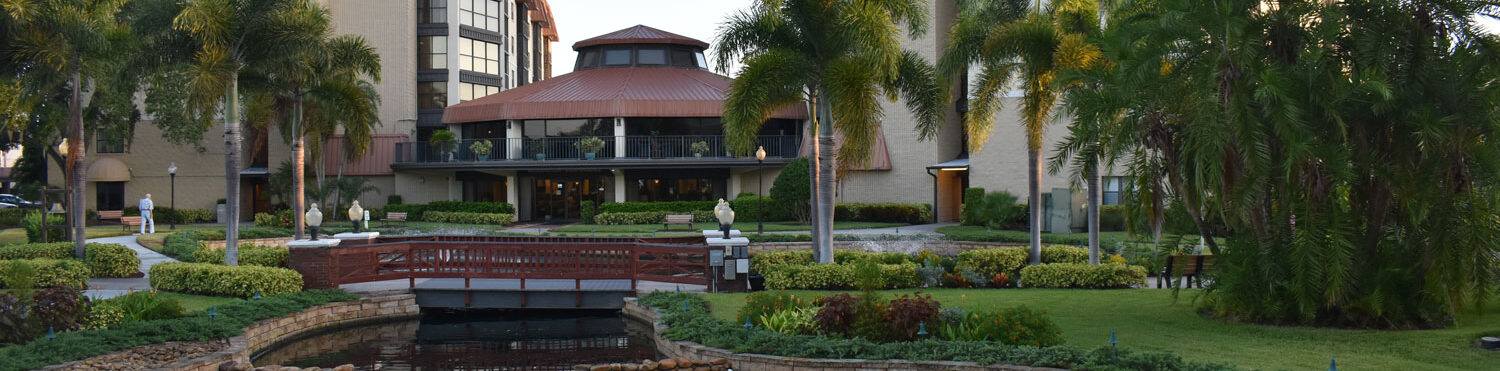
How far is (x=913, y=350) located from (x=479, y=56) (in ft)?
133

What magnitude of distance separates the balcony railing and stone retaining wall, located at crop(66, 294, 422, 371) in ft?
73.6

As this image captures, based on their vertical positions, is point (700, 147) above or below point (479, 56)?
below

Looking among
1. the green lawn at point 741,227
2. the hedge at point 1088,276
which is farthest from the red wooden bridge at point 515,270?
the green lawn at point 741,227

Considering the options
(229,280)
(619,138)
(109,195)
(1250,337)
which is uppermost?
(619,138)

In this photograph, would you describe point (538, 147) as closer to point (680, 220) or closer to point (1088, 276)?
point (680, 220)

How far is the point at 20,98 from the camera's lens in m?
23.7

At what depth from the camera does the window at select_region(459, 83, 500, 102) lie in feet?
157

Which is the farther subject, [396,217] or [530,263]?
[396,217]

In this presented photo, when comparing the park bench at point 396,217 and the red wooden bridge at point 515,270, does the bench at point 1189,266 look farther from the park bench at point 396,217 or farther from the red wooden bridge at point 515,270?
the park bench at point 396,217

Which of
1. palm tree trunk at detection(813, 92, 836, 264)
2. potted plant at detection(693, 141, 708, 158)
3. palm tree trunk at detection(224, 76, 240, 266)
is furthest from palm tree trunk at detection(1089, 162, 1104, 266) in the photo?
potted plant at detection(693, 141, 708, 158)

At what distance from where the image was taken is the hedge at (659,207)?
125 feet

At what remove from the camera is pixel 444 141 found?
41.3 m

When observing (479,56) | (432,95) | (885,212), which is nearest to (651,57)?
(479,56)

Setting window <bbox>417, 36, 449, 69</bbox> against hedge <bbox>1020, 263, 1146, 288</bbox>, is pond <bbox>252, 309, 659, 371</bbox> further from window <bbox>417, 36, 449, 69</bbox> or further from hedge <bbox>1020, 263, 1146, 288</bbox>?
window <bbox>417, 36, 449, 69</bbox>
